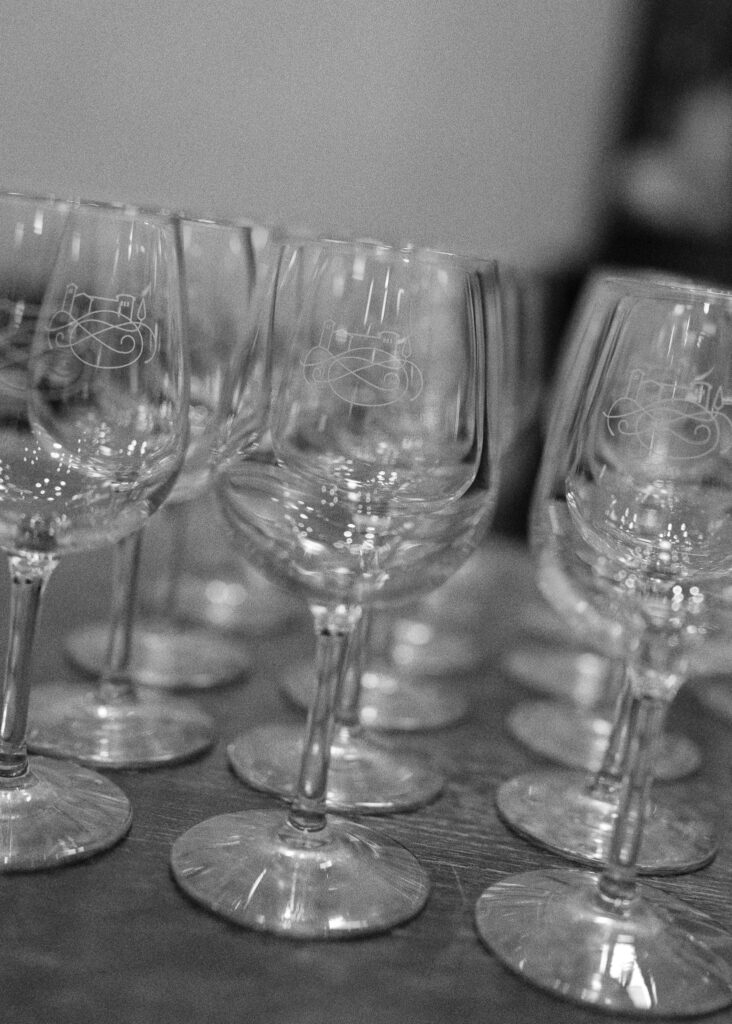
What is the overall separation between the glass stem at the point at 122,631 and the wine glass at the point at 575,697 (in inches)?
10.1

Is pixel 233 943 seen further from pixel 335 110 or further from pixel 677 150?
pixel 677 150

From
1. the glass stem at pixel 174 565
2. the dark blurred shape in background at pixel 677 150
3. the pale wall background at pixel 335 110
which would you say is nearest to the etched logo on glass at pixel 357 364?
the glass stem at pixel 174 565

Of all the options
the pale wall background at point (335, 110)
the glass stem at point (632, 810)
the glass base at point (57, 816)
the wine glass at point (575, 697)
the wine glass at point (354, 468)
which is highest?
the pale wall background at point (335, 110)

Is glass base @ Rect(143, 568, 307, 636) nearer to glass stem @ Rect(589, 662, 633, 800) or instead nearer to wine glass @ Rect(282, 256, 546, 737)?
wine glass @ Rect(282, 256, 546, 737)

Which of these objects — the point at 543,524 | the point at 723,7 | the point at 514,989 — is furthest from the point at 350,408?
the point at 723,7

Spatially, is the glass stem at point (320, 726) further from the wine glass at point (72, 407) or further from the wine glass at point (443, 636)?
the wine glass at point (443, 636)

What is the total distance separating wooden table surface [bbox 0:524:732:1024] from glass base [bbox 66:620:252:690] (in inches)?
4.1

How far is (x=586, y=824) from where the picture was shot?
0.71 metres

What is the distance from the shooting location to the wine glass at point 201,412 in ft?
2.28

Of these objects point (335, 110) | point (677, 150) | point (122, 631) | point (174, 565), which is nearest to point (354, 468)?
point (122, 631)

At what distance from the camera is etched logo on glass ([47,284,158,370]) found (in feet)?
1.72

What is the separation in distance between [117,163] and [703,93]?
6.15 feet

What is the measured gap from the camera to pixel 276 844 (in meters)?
0.58

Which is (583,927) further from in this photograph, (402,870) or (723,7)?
(723,7)
